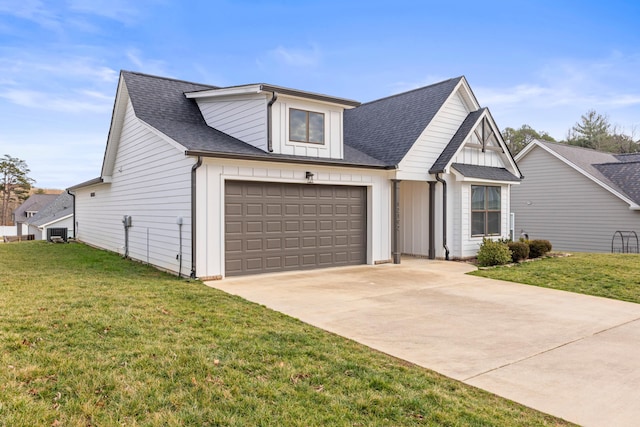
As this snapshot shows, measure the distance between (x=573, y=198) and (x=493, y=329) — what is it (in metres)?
17.6

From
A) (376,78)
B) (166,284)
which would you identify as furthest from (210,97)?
(376,78)

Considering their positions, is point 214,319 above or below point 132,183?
below

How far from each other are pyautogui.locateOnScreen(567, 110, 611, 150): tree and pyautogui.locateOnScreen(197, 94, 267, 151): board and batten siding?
146ft

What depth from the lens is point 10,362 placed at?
13.5ft

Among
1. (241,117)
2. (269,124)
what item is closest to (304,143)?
(269,124)

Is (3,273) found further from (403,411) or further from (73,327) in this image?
(403,411)

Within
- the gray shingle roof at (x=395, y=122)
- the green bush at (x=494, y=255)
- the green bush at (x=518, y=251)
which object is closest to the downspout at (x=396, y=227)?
the gray shingle roof at (x=395, y=122)

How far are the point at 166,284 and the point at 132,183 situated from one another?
6.23m

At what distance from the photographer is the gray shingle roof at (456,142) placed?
45.3ft

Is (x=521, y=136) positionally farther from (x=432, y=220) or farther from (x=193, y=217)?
(x=193, y=217)

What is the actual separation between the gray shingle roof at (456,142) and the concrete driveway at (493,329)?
14.9ft

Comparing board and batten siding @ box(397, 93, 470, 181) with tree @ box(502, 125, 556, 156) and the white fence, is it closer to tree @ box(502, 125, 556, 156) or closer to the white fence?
tree @ box(502, 125, 556, 156)

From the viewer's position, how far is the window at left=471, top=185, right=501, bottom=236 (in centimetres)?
1441

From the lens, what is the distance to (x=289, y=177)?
11000mm
